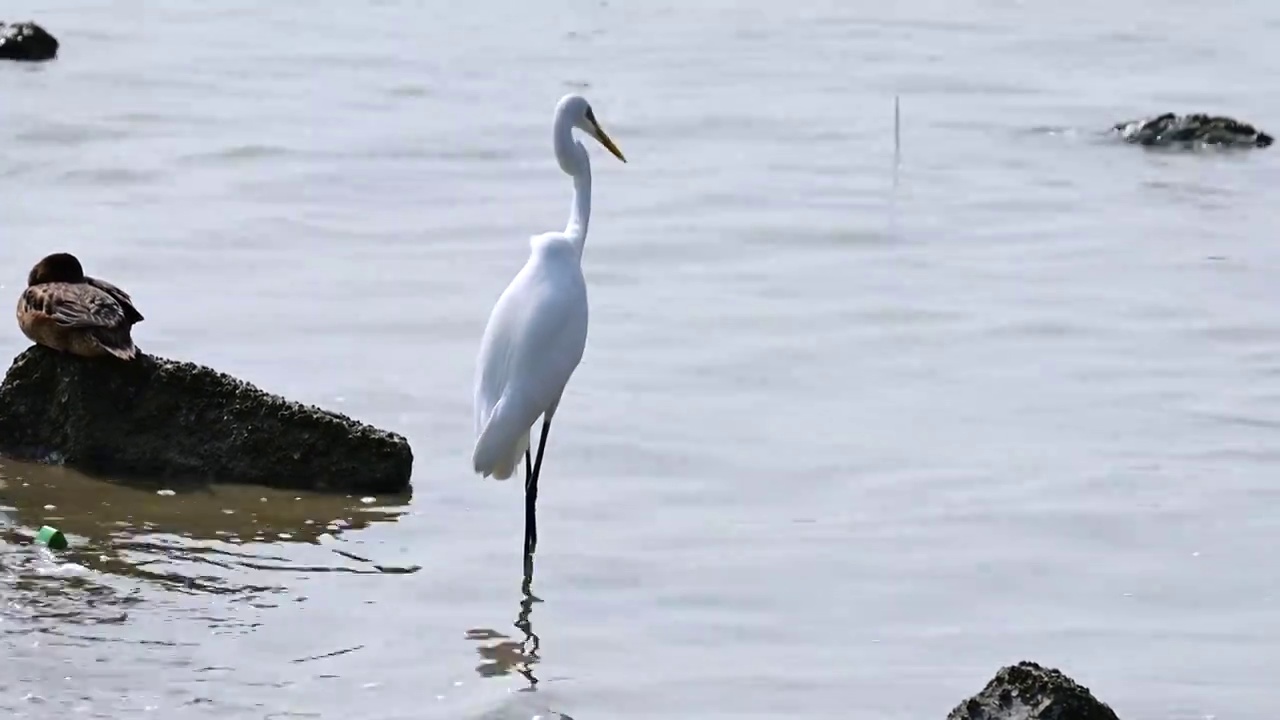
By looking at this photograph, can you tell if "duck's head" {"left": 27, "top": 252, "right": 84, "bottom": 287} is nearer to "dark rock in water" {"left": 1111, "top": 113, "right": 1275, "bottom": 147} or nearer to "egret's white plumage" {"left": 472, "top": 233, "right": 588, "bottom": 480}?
"egret's white plumage" {"left": 472, "top": 233, "right": 588, "bottom": 480}

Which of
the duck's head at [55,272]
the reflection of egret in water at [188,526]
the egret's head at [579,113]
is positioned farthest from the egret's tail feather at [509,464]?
the duck's head at [55,272]

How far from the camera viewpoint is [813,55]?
2238 centimetres

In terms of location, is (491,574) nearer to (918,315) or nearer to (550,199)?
(918,315)

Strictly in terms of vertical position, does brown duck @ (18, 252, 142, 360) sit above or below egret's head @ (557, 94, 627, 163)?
below

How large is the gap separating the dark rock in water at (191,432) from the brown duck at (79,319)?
0.28ft

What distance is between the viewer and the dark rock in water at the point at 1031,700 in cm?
500

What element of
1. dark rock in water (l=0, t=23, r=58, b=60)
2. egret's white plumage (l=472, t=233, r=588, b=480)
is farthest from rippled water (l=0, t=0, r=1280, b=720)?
dark rock in water (l=0, t=23, r=58, b=60)

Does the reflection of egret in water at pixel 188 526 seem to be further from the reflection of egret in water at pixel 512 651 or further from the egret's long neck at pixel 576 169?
the egret's long neck at pixel 576 169

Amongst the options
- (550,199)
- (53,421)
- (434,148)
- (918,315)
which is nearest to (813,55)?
(434,148)

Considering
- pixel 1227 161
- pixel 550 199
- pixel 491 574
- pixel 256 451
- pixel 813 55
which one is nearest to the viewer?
pixel 491 574

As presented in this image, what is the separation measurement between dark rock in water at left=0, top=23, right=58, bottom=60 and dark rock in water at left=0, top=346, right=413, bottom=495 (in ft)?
41.9

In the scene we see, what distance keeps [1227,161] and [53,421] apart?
10623 mm

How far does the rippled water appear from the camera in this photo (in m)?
6.56

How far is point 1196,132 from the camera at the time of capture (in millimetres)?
16656
